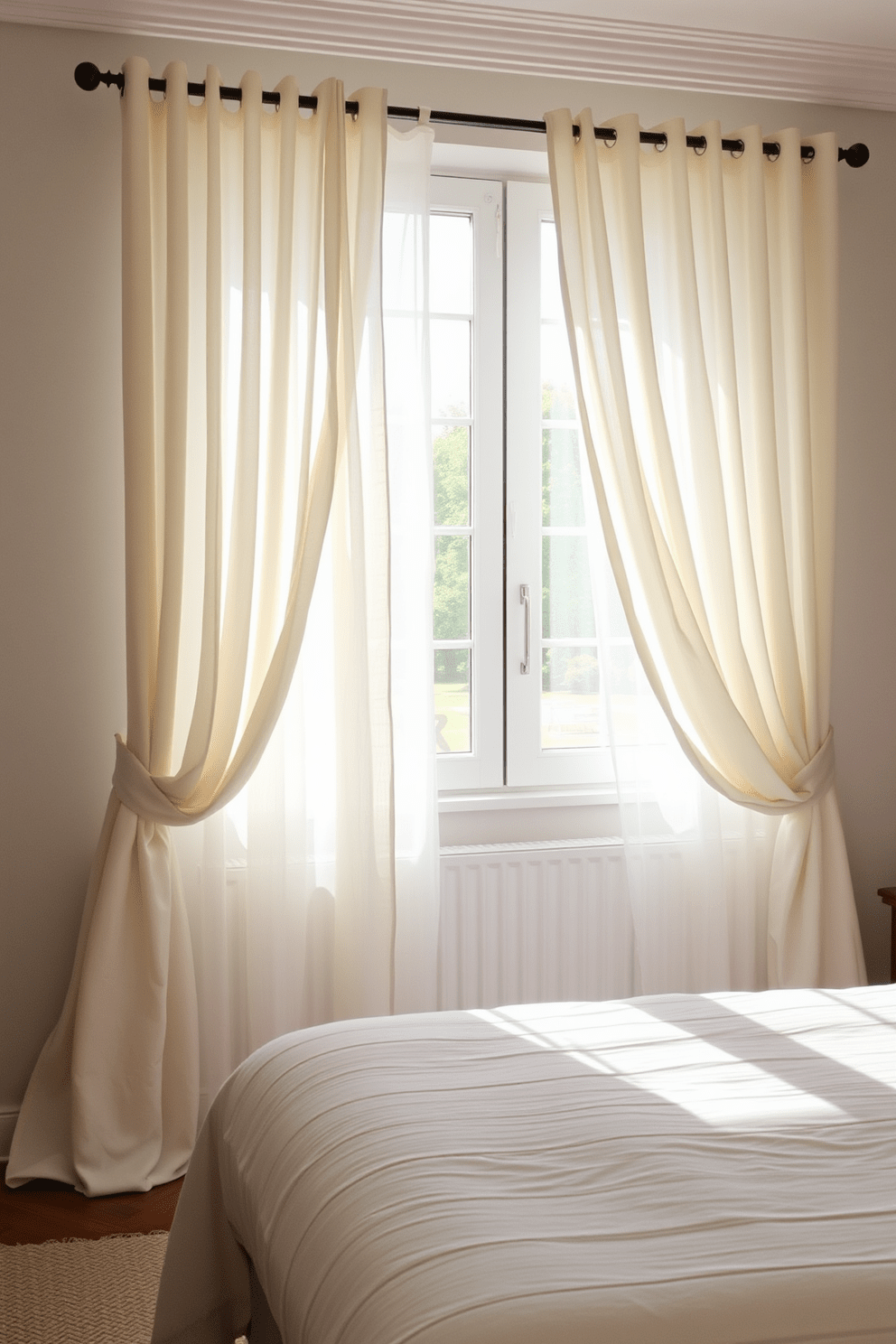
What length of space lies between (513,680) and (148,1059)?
56.1 inches

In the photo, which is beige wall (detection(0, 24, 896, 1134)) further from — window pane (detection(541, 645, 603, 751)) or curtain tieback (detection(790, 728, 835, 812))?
curtain tieback (detection(790, 728, 835, 812))

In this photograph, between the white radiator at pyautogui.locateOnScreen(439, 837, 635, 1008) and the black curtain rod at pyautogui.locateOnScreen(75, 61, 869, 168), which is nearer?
the black curtain rod at pyautogui.locateOnScreen(75, 61, 869, 168)

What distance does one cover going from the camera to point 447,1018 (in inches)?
83.6

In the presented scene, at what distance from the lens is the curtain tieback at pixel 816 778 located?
3371 mm

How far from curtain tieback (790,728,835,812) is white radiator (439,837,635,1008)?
52cm

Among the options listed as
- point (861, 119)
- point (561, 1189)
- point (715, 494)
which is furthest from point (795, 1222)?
point (861, 119)

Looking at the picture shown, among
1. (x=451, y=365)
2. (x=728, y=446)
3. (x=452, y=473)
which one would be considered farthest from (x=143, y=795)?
(x=728, y=446)

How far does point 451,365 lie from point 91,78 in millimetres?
1169

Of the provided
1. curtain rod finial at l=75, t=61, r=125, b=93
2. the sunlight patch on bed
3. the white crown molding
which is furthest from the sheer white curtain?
the sunlight patch on bed

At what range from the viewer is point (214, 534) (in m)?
2.97

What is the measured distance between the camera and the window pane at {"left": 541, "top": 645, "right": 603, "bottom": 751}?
11.8 feet

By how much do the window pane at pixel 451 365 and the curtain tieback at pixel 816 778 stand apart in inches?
54.3

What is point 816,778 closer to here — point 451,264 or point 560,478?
point 560,478

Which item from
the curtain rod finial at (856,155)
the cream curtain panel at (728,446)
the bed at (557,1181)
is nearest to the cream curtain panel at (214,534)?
the cream curtain panel at (728,446)
